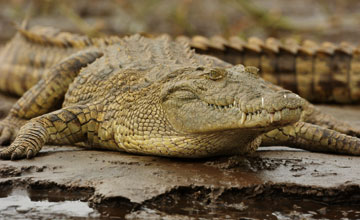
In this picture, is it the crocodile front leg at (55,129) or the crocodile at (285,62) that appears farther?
the crocodile at (285,62)

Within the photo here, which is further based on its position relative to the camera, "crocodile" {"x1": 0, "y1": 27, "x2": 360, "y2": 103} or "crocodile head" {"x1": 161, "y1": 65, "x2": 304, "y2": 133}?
"crocodile" {"x1": 0, "y1": 27, "x2": 360, "y2": 103}

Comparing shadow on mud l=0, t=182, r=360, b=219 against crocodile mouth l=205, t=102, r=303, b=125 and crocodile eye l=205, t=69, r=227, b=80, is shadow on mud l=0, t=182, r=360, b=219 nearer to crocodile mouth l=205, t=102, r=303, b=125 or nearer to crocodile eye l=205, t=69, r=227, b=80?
crocodile mouth l=205, t=102, r=303, b=125

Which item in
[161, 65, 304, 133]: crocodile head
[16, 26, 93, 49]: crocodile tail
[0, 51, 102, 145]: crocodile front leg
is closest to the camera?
[161, 65, 304, 133]: crocodile head

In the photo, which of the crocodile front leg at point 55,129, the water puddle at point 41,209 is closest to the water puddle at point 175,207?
the water puddle at point 41,209

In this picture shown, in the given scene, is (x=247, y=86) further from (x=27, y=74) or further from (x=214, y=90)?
(x=27, y=74)

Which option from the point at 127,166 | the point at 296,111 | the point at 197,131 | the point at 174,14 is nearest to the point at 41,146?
the point at 127,166

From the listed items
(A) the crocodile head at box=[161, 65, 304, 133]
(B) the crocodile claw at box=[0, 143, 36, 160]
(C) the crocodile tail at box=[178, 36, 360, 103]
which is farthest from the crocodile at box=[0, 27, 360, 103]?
(A) the crocodile head at box=[161, 65, 304, 133]

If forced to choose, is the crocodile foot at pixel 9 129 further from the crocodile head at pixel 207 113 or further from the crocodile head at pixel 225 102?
the crocodile head at pixel 225 102
